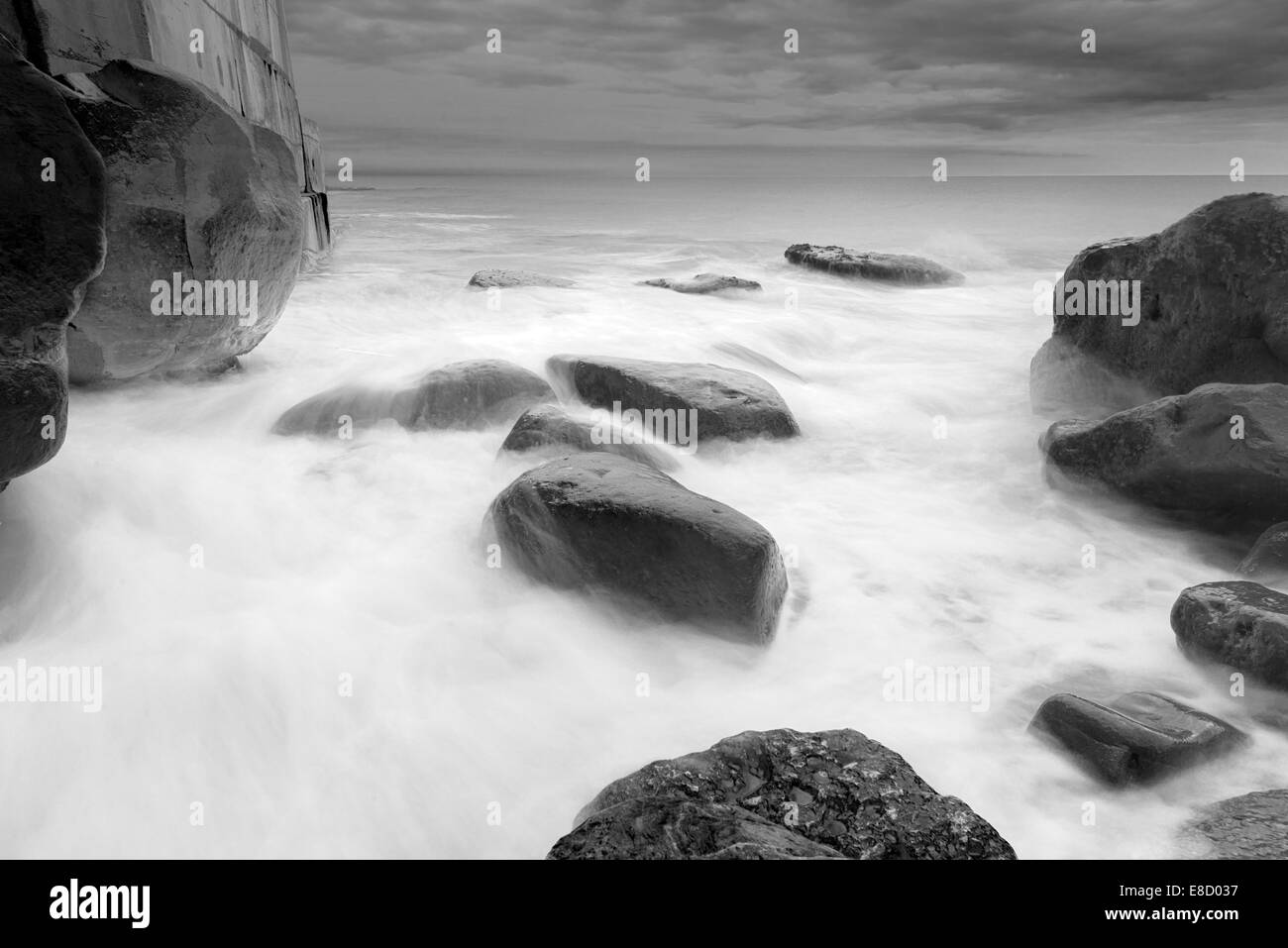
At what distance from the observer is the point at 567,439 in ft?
16.9

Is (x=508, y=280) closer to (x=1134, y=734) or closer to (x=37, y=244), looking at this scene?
(x=37, y=244)

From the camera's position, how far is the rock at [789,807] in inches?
79.2

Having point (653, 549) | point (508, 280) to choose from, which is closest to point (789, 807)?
point (653, 549)

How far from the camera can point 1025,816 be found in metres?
2.76

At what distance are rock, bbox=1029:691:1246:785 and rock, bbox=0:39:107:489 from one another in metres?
3.71

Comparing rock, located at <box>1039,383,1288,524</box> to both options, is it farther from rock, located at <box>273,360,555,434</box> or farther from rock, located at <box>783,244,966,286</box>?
rock, located at <box>783,244,966,286</box>

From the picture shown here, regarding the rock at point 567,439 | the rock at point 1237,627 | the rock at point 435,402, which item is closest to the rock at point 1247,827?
the rock at point 1237,627

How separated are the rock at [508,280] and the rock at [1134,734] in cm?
902

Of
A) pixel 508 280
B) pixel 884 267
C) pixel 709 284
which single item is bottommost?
pixel 709 284

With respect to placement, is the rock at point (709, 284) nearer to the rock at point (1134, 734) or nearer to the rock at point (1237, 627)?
the rock at point (1237, 627)

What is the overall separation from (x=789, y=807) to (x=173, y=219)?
14.1 ft

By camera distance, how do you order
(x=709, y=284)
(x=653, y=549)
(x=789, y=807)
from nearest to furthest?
(x=789, y=807) → (x=653, y=549) → (x=709, y=284)
